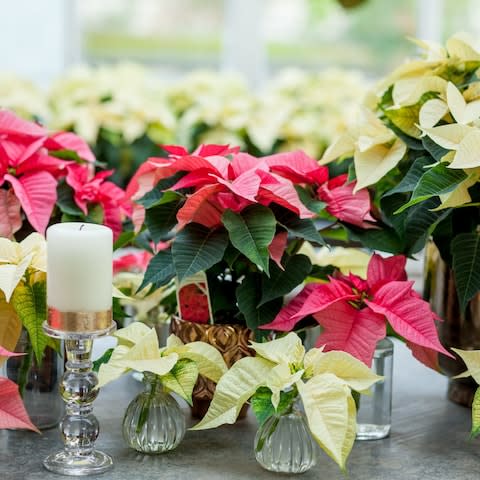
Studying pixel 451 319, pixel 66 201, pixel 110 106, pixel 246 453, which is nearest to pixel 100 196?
pixel 66 201

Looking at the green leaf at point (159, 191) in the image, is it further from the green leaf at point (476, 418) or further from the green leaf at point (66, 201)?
the green leaf at point (476, 418)

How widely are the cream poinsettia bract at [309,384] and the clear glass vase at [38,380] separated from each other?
0.23m

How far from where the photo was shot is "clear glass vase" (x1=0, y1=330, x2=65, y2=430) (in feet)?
3.92

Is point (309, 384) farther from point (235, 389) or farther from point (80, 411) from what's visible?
point (80, 411)

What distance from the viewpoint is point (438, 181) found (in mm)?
1106

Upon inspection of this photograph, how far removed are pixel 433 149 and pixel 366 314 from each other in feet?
0.69

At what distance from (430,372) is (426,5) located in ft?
10.6

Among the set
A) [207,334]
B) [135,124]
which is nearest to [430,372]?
[207,334]

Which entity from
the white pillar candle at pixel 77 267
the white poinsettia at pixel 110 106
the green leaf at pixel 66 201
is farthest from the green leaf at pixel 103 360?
the white poinsettia at pixel 110 106

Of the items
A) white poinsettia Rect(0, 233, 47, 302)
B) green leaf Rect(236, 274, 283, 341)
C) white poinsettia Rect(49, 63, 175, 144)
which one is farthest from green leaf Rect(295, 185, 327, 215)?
white poinsettia Rect(49, 63, 175, 144)

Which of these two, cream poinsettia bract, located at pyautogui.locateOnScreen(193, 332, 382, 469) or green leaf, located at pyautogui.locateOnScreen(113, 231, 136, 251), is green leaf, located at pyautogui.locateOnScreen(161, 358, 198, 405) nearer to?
cream poinsettia bract, located at pyautogui.locateOnScreen(193, 332, 382, 469)

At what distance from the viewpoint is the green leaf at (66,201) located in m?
1.24

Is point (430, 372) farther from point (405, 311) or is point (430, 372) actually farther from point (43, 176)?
point (43, 176)

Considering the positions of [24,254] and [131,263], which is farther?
[131,263]
